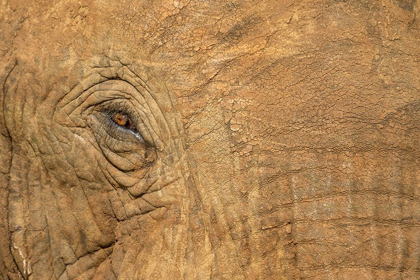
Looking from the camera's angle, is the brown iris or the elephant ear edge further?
the elephant ear edge

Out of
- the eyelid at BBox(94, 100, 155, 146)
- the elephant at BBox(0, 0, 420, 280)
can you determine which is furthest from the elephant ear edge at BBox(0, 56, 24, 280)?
the eyelid at BBox(94, 100, 155, 146)

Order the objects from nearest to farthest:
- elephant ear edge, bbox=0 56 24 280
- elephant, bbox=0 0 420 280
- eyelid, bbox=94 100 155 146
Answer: elephant, bbox=0 0 420 280
eyelid, bbox=94 100 155 146
elephant ear edge, bbox=0 56 24 280

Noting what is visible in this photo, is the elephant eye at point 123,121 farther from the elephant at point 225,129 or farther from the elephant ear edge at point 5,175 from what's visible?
the elephant ear edge at point 5,175

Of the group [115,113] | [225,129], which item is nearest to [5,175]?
[115,113]

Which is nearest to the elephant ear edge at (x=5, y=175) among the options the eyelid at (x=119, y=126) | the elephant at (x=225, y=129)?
the elephant at (x=225, y=129)

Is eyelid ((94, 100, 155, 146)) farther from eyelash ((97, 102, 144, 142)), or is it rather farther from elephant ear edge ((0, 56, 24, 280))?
elephant ear edge ((0, 56, 24, 280))

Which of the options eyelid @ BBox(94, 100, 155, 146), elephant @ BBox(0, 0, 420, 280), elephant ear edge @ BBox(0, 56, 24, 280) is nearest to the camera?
elephant @ BBox(0, 0, 420, 280)

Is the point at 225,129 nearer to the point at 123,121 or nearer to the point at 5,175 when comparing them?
the point at 123,121

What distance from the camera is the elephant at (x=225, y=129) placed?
2824 millimetres

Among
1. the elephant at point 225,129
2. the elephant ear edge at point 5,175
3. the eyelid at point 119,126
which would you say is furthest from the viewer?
the elephant ear edge at point 5,175

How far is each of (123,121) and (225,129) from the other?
19.6 inches

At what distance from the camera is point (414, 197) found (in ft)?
9.14

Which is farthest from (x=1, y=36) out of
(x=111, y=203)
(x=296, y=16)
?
(x=296, y=16)

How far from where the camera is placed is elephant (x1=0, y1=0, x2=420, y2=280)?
282 cm
